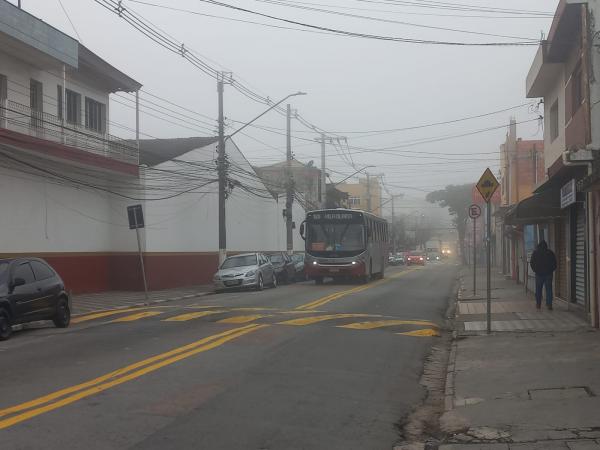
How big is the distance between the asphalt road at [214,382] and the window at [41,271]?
3.73ft

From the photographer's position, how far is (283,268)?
102 feet

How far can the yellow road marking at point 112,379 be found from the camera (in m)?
6.67

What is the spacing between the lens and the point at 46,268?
46.6 feet

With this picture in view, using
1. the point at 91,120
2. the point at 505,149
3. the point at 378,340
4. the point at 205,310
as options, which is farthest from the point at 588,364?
the point at 505,149

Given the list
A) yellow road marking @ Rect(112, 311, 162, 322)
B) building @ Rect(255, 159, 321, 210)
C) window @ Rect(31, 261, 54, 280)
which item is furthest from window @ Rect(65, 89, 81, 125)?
building @ Rect(255, 159, 321, 210)

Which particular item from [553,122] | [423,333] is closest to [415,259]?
[553,122]

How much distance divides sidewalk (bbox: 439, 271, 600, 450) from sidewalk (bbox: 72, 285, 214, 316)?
10.6m

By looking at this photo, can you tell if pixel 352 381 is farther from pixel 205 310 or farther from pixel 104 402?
pixel 205 310

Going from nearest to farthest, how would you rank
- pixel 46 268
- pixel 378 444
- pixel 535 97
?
pixel 378 444 → pixel 46 268 → pixel 535 97

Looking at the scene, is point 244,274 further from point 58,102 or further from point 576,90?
point 576,90

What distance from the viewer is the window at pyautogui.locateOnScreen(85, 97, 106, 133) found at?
25420mm

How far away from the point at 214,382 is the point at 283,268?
75.7 feet

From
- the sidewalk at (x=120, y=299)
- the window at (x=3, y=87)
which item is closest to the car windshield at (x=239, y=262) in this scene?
the sidewalk at (x=120, y=299)

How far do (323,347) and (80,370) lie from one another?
3.94 metres
